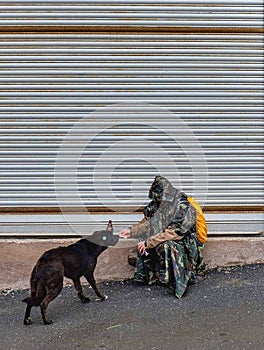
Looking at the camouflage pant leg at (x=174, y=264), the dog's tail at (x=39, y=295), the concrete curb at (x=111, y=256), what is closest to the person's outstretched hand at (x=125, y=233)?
the camouflage pant leg at (x=174, y=264)

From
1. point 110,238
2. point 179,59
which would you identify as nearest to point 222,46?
point 179,59

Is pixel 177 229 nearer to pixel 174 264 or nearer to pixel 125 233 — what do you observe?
pixel 174 264

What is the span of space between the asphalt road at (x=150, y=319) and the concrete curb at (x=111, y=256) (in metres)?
0.13

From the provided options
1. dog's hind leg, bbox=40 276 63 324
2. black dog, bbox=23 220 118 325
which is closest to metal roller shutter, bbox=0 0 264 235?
black dog, bbox=23 220 118 325

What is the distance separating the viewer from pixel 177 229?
647 cm

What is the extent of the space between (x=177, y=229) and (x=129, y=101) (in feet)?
4.56

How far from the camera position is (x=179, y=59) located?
22.9 ft

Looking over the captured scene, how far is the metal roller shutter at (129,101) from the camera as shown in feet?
22.8

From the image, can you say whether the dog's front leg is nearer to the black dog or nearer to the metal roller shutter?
the black dog

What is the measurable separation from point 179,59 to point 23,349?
10.2 ft

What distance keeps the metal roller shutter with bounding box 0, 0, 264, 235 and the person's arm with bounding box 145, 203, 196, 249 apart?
691 millimetres

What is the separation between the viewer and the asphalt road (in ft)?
18.1

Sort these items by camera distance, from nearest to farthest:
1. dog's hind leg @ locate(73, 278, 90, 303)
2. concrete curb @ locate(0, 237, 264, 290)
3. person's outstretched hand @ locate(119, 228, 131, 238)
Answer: dog's hind leg @ locate(73, 278, 90, 303) < person's outstretched hand @ locate(119, 228, 131, 238) < concrete curb @ locate(0, 237, 264, 290)

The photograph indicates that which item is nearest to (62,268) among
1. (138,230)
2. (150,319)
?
(150,319)
